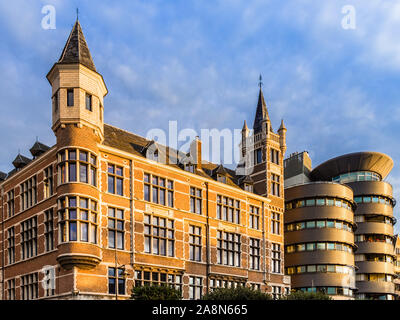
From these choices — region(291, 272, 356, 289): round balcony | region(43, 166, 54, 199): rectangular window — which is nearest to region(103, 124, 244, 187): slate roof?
region(43, 166, 54, 199): rectangular window

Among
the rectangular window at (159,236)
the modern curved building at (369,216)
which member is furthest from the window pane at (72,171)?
the modern curved building at (369,216)

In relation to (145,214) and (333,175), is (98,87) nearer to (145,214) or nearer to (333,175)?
(145,214)

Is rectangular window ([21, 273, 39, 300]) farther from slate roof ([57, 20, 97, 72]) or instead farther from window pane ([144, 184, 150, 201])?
slate roof ([57, 20, 97, 72])

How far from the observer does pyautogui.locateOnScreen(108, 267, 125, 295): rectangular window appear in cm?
3797

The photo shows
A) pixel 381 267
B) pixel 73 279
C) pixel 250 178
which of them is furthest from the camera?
pixel 381 267

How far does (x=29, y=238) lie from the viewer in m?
41.4

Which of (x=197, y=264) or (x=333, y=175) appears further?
(x=333, y=175)

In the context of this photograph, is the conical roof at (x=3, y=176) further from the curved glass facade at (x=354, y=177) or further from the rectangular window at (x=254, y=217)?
the curved glass facade at (x=354, y=177)

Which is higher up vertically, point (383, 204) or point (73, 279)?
point (383, 204)

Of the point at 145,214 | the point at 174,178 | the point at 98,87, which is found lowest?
→ the point at 145,214

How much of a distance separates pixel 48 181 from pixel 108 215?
17.1 ft

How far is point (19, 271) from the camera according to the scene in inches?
1656
